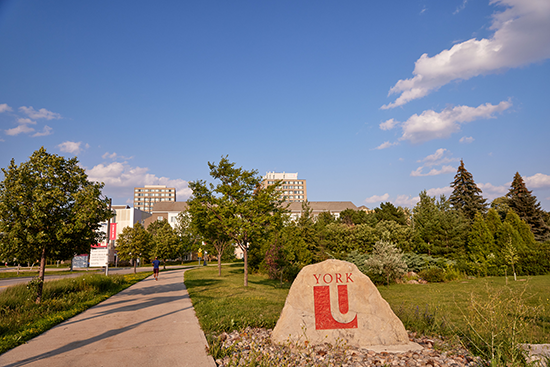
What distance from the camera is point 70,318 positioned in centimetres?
902

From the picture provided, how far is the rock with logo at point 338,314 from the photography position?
6.45 meters

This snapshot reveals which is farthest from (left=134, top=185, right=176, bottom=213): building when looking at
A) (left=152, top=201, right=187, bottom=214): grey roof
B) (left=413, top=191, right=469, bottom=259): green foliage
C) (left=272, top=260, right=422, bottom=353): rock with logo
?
(left=272, top=260, right=422, bottom=353): rock with logo

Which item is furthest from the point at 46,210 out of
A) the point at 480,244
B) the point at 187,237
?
the point at 187,237

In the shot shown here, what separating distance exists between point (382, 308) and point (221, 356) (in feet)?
11.7

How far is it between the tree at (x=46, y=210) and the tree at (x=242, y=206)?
7113 mm

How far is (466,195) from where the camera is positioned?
47312 millimetres

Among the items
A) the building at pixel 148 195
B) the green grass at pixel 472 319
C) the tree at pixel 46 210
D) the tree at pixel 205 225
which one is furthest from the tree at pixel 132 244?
the building at pixel 148 195

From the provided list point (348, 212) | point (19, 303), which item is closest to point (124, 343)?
point (19, 303)

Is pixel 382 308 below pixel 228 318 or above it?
above

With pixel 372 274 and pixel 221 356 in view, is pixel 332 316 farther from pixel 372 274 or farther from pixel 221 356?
pixel 372 274

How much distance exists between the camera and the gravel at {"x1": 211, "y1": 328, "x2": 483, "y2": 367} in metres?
5.21

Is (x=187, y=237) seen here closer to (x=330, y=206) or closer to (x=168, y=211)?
(x=168, y=211)

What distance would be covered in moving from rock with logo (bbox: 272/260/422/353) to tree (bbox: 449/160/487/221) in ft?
154

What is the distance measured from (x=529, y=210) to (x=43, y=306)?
174ft
